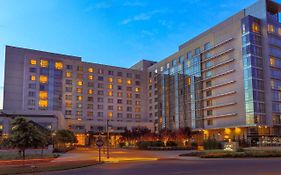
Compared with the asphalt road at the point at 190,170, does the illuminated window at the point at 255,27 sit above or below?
above

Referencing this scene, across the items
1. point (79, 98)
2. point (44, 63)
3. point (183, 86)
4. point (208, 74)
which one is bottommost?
point (79, 98)

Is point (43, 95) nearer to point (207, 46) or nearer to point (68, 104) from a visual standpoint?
point (68, 104)

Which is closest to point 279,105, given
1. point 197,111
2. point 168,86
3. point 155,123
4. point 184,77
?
point 197,111

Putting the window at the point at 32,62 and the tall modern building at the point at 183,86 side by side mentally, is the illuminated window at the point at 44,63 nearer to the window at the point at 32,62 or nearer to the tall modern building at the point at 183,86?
the tall modern building at the point at 183,86

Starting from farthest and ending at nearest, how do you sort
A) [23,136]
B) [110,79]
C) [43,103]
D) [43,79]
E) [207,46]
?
[110,79]
[43,79]
[43,103]
[207,46]
[23,136]

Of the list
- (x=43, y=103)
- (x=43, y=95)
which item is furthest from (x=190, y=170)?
(x=43, y=95)

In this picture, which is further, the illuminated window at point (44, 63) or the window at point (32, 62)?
the illuminated window at point (44, 63)

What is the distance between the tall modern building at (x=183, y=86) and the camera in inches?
3425

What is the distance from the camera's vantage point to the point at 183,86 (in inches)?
4481

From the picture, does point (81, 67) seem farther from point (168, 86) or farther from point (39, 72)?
point (168, 86)

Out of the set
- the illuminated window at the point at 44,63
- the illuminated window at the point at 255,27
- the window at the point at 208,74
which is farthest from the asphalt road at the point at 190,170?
the illuminated window at the point at 44,63

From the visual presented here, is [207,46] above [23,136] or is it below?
above

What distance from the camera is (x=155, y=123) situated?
134m

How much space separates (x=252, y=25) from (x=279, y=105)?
901 inches
